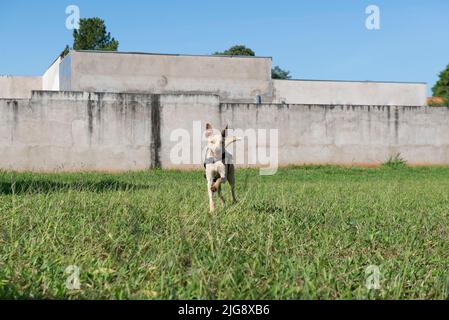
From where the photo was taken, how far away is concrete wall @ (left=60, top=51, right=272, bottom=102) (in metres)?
33.2

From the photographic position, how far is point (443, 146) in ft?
94.6

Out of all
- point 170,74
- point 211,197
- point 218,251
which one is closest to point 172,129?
point 170,74

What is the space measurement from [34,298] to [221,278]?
131 centimetres

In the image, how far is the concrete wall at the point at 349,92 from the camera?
37228mm

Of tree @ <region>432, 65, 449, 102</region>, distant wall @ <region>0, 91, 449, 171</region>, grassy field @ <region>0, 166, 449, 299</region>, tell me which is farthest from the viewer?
tree @ <region>432, 65, 449, 102</region>

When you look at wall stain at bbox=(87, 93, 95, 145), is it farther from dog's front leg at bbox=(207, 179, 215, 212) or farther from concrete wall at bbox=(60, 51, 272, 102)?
dog's front leg at bbox=(207, 179, 215, 212)

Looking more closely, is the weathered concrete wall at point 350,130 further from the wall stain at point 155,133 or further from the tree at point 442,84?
the tree at point 442,84

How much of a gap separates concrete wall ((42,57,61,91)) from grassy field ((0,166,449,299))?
30535 mm

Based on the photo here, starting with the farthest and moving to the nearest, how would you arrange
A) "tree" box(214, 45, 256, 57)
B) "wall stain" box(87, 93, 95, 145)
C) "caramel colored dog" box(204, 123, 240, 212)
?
"tree" box(214, 45, 256, 57)
"wall stain" box(87, 93, 95, 145)
"caramel colored dog" box(204, 123, 240, 212)
